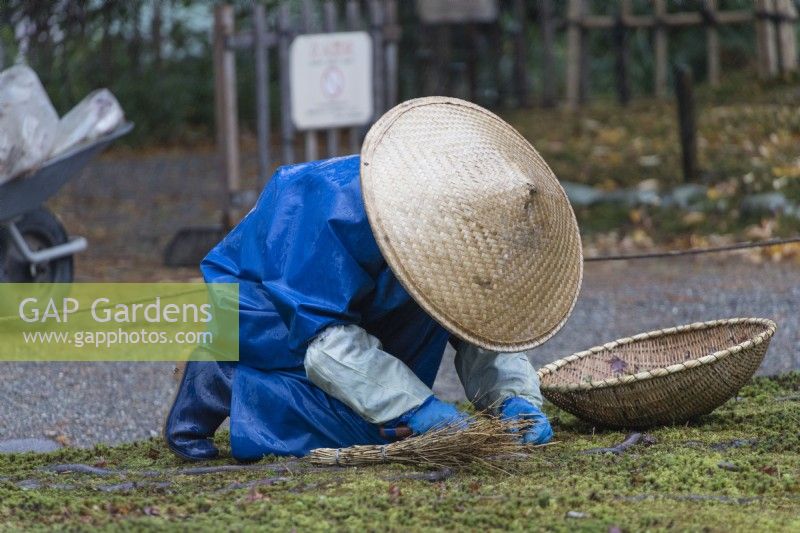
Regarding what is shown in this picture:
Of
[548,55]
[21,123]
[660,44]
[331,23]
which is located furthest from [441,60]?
[21,123]

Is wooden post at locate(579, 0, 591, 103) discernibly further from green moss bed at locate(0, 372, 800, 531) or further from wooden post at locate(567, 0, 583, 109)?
green moss bed at locate(0, 372, 800, 531)

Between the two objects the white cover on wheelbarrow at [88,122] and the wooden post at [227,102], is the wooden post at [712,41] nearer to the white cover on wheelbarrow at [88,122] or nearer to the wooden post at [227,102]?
the wooden post at [227,102]

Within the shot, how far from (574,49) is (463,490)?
9.38m

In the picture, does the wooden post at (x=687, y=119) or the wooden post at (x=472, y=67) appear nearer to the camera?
the wooden post at (x=687, y=119)

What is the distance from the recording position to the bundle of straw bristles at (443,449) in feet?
10.8

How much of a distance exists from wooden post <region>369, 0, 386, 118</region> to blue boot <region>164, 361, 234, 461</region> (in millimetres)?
5515

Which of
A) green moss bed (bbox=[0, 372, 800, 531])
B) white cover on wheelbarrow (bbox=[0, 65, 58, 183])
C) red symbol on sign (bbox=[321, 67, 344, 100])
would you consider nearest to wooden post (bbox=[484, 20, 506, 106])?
red symbol on sign (bbox=[321, 67, 344, 100])

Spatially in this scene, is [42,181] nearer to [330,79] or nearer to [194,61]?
[330,79]

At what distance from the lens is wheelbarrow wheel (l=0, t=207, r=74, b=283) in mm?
6227

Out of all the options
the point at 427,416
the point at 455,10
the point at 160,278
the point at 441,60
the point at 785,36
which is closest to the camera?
the point at 427,416

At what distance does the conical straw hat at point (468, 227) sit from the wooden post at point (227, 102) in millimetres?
5045

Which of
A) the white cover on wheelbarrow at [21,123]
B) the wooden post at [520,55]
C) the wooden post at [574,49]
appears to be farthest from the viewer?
the wooden post at [520,55]

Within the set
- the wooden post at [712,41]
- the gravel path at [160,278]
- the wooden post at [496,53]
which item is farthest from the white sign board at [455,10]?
the gravel path at [160,278]

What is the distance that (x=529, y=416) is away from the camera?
366 centimetres
